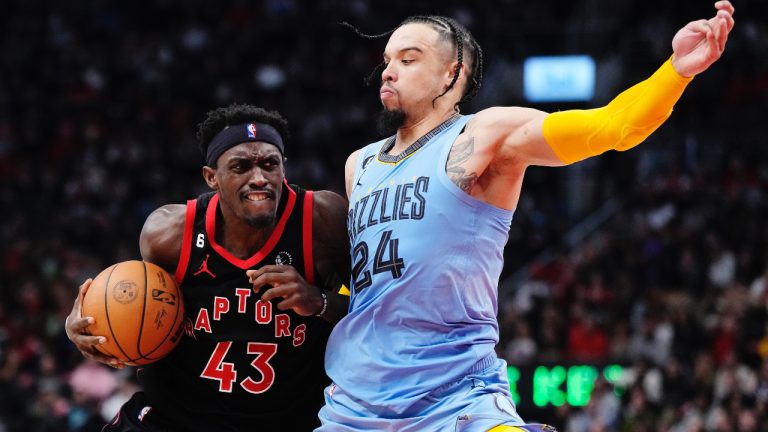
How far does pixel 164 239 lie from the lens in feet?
15.0

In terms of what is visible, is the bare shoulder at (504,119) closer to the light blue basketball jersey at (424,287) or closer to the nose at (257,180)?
the light blue basketball jersey at (424,287)

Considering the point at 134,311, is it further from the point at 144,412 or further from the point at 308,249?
the point at 308,249

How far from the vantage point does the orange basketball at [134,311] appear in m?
4.21

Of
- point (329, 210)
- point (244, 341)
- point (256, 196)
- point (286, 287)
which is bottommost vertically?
point (244, 341)

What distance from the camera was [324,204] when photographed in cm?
460

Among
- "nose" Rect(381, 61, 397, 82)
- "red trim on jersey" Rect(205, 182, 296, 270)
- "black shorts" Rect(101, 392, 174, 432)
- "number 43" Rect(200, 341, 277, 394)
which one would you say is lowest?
"black shorts" Rect(101, 392, 174, 432)

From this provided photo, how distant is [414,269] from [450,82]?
0.79 meters

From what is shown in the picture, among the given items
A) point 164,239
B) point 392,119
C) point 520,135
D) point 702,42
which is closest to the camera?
point 702,42

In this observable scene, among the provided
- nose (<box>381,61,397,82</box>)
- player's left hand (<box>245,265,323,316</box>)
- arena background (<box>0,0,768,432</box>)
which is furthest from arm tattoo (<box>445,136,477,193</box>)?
arena background (<box>0,0,768,432</box>)

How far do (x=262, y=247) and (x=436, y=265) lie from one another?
1.03m

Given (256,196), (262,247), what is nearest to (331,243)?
(262,247)

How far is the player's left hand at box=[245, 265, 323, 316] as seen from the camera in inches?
161

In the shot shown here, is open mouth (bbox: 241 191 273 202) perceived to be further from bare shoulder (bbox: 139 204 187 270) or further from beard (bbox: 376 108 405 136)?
beard (bbox: 376 108 405 136)

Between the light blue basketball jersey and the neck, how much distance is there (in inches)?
4.8
